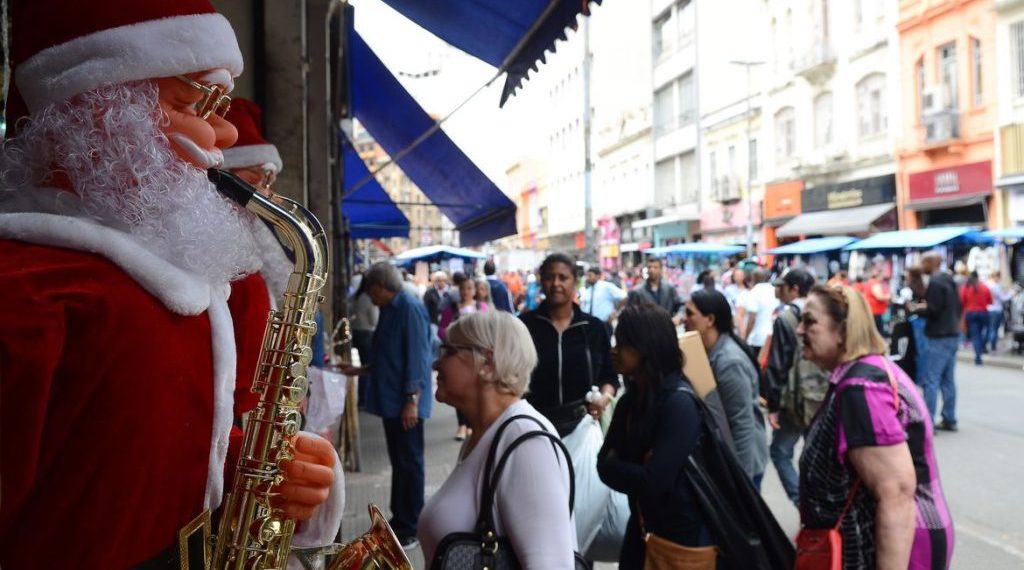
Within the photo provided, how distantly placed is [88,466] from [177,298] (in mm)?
286

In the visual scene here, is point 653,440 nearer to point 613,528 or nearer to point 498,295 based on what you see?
point 613,528

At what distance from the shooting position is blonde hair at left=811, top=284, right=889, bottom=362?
325cm

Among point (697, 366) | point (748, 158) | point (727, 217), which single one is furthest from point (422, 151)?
point (727, 217)

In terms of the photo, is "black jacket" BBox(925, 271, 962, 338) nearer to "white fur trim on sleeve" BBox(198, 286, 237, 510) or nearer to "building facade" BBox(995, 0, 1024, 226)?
"white fur trim on sleeve" BBox(198, 286, 237, 510)

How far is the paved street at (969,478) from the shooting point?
18.7 ft

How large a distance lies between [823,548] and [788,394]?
125 inches

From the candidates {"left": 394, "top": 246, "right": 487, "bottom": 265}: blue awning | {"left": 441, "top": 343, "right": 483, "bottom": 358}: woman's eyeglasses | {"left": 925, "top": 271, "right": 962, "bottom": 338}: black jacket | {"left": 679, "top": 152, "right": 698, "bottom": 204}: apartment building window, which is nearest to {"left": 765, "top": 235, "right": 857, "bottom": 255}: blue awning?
{"left": 394, "top": 246, "right": 487, "bottom": 265}: blue awning

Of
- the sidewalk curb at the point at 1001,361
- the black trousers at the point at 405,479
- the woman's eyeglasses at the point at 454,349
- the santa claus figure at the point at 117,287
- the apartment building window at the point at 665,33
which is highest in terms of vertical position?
the apartment building window at the point at 665,33

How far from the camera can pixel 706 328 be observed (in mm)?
5012

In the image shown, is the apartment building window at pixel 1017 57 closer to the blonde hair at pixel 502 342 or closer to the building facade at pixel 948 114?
the building facade at pixel 948 114

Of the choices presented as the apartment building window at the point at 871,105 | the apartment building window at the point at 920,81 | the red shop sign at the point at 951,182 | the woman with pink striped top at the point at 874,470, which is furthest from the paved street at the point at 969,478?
the apartment building window at the point at 871,105

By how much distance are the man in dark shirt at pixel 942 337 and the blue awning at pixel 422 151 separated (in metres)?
4.93

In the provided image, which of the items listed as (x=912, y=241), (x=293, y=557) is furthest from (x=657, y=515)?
(x=912, y=241)

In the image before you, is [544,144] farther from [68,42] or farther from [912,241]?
[68,42]
